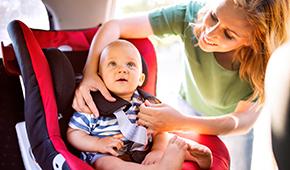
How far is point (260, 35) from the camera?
1430 mm

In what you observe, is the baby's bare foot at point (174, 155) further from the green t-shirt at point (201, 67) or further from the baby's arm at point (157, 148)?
the green t-shirt at point (201, 67)

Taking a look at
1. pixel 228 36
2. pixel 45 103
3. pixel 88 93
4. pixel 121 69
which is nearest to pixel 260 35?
pixel 228 36

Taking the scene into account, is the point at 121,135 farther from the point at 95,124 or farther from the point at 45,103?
the point at 45,103

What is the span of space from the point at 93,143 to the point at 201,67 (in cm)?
52

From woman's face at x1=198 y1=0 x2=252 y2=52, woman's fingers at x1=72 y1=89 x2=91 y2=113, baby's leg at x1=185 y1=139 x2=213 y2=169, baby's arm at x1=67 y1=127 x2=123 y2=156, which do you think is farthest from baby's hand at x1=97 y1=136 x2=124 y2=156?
woman's face at x1=198 y1=0 x2=252 y2=52

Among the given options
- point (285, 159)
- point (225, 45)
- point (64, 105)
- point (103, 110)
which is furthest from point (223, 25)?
point (285, 159)

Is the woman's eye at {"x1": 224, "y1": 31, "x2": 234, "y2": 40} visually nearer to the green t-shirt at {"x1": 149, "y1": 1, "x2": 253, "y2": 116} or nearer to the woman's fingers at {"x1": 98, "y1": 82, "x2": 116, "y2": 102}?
the green t-shirt at {"x1": 149, "y1": 1, "x2": 253, "y2": 116}

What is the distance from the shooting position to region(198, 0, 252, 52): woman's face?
4.62 feet

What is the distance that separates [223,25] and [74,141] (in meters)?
0.60

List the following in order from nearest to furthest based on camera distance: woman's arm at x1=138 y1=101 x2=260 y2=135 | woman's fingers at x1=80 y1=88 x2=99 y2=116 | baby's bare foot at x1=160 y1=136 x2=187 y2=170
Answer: baby's bare foot at x1=160 y1=136 x2=187 y2=170
woman's fingers at x1=80 y1=88 x2=99 y2=116
woman's arm at x1=138 y1=101 x2=260 y2=135

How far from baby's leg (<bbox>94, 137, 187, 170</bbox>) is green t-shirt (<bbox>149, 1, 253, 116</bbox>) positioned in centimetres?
37

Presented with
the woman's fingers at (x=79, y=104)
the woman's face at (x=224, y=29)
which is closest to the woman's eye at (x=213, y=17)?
the woman's face at (x=224, y=29)

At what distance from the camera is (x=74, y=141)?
139 cm

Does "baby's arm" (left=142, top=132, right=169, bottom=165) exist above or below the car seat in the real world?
below
